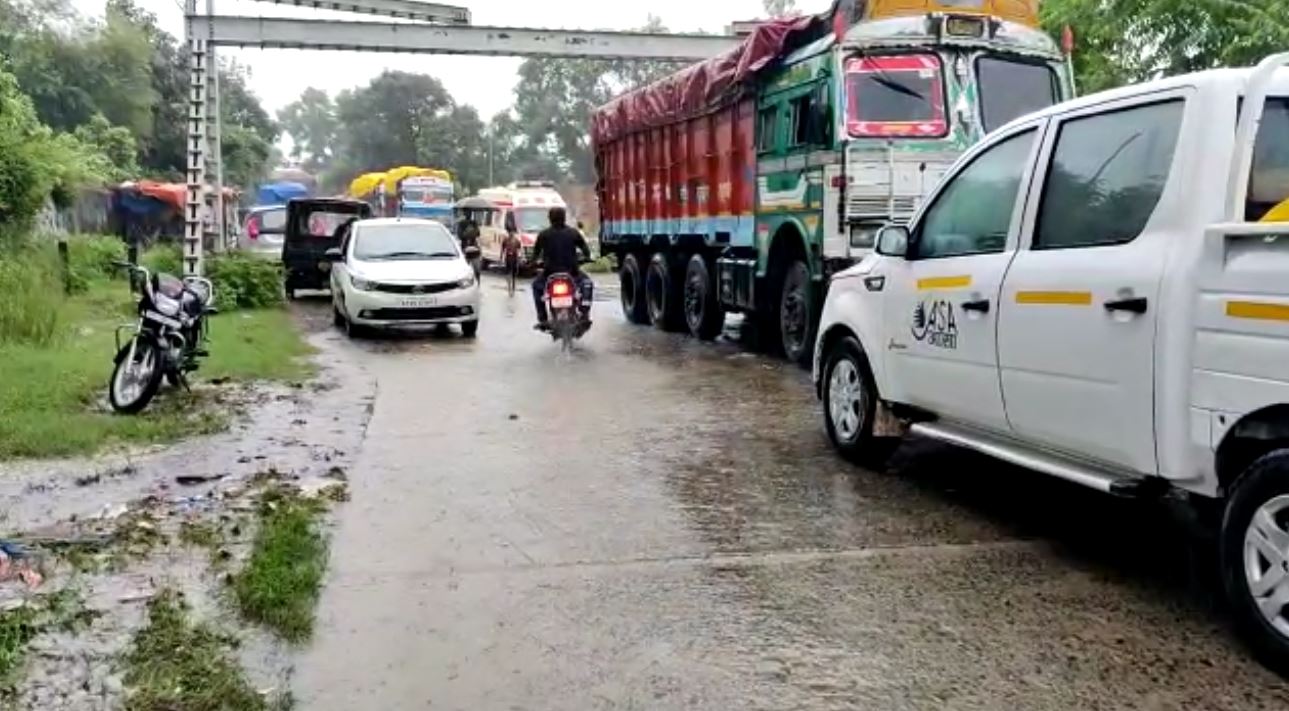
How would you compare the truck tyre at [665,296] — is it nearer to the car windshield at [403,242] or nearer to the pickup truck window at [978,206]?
the car windshield at [403,242]

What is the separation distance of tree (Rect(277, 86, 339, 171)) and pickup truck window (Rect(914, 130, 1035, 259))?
5039 inches

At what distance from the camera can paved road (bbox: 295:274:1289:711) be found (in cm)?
409

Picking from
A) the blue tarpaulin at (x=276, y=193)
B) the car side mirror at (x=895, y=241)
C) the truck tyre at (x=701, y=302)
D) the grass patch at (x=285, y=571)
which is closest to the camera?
the grass patch at (x=285, y=571)

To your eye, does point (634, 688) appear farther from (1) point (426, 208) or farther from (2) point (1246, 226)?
(1) point (426, 208)

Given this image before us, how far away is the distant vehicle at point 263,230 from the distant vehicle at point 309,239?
13.5 metres

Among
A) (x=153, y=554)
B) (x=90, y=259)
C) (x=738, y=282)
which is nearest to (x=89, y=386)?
(x=153, y=554)

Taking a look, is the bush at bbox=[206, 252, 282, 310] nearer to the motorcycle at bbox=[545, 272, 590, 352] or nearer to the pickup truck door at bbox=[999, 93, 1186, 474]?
the motorcycle at bbox=[545, 272, 590, 352]

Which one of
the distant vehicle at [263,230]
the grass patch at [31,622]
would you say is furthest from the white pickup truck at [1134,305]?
the distant vehicle at [263,230]

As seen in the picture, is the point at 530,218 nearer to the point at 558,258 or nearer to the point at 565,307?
the point at 558,258

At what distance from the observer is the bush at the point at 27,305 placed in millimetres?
11570

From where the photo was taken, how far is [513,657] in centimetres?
436

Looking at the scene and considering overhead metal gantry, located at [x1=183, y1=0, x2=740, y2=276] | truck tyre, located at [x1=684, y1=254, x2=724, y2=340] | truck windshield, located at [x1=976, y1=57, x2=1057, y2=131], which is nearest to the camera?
truck windshield, located at [x1=976, y1=57, x2=1057, y2=131]

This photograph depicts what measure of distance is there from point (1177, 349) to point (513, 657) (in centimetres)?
255

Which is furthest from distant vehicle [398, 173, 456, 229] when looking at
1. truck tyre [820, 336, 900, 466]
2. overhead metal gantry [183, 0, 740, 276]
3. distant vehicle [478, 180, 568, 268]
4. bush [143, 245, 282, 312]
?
truck tyre [820, 336, 900, 466]
